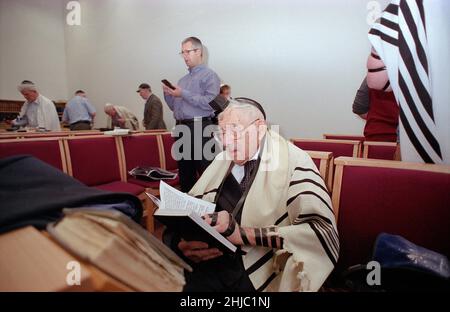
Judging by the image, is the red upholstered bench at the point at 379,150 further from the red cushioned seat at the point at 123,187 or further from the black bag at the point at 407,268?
the red cushioned seat at the point at 123,187

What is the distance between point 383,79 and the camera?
122 cm

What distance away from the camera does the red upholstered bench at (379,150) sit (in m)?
1.91

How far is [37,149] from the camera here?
2035 millimetres

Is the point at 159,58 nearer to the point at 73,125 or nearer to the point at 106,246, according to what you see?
the point at 73,125

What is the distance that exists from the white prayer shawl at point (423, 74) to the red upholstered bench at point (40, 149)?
7.45 ft

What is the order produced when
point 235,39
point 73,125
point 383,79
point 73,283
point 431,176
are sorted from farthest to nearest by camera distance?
point 73,125 < point 235,39 < point 383,79 < point 431,176 < point 73,283

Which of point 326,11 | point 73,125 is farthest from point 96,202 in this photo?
point 73,125

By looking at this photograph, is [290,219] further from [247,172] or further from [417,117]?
[417,117]

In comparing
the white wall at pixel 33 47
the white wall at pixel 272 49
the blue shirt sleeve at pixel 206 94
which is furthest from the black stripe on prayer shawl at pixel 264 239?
the white wall at pixel 33 47

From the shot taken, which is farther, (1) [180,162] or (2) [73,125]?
(2) [73,125]

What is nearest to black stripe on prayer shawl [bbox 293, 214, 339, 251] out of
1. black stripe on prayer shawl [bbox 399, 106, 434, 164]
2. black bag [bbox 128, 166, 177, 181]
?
black stripe on prayer shawl [bbox 399, 106, 434, 164]

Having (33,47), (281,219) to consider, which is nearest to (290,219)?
(281,219)

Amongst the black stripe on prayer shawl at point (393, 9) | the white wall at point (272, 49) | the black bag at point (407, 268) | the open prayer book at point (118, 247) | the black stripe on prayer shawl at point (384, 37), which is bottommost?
the black bag at point (407, 268)

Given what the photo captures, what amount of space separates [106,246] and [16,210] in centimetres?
30
